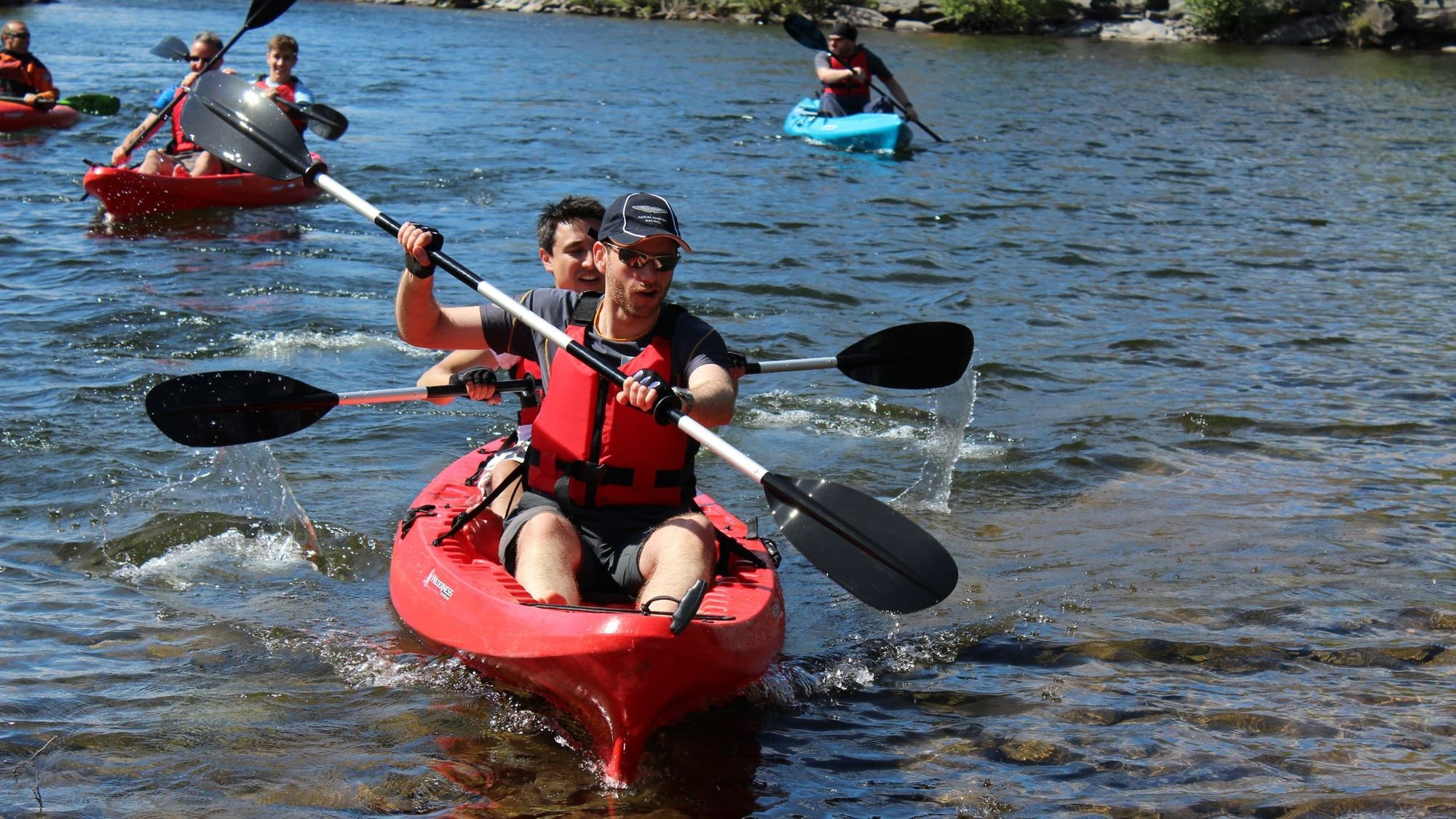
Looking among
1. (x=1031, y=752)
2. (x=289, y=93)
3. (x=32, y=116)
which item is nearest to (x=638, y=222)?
(x=1031, y=752)

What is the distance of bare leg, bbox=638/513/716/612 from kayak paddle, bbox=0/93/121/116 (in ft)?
41.6

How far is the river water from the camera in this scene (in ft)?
12.8

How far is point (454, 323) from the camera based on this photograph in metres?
4.57

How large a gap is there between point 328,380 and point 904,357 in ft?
12.0

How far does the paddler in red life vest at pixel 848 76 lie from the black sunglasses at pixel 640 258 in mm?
11574

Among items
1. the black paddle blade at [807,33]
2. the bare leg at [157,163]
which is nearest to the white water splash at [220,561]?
the bare leg at [157,163]

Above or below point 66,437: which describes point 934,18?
above

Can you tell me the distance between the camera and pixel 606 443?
4.22m

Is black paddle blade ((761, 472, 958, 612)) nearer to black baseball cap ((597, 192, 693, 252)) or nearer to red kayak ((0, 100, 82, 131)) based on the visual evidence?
black baseball cap ((597, 192, 693, 252))

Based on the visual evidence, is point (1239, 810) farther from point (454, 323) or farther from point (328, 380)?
point (328, 380)

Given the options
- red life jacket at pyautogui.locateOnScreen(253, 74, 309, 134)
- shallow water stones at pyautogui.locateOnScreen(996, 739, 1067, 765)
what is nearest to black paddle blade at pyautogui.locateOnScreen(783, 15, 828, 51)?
red life jacket at pyautogui.locateOnScreen(253, 74, 309, 134)

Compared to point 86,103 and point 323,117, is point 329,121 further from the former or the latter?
point 86,103

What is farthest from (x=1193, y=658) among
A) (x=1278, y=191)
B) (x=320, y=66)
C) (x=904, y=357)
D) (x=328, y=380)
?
(x=320, y=66)

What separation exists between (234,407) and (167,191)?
684 cm
